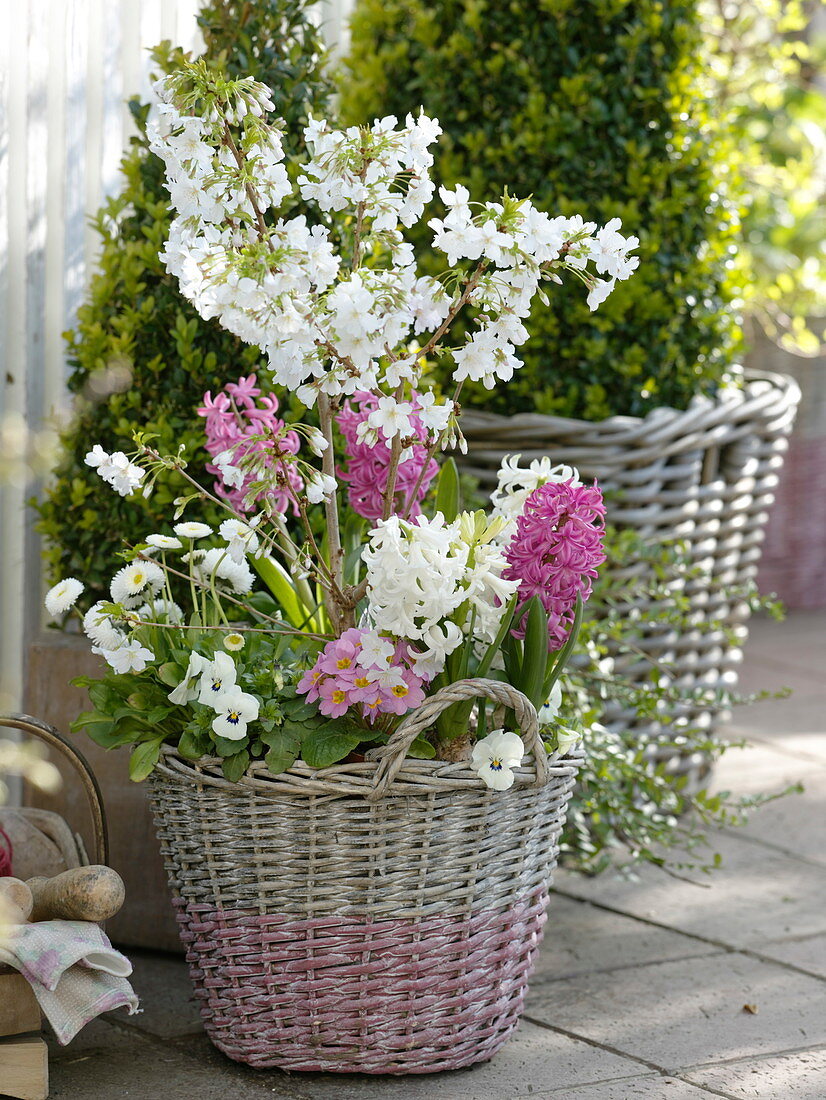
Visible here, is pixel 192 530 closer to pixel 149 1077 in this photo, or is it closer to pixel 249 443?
pixel 249 443

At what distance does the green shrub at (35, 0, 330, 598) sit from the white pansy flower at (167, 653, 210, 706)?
543mm

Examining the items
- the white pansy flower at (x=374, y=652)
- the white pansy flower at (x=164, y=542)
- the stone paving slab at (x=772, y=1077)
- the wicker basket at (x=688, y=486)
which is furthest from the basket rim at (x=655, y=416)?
the stone paving slab at (x=772, y=1077)

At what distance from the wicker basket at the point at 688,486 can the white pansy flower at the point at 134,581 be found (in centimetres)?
106

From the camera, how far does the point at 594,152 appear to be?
3.08 metres

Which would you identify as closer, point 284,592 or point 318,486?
point 318,486

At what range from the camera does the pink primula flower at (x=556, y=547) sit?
6.69 feet

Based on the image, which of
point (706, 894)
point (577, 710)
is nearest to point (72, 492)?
point (577, 710)

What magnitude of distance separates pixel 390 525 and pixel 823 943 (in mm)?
1475

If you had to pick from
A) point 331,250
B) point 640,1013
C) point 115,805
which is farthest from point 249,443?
point 640,1013

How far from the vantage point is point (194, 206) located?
6.17 feet

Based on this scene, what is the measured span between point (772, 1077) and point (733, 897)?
0.84m

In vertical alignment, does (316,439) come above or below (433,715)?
above

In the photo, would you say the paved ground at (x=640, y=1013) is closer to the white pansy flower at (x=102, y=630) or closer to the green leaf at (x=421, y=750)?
the green leaf at (x=421, y=750)

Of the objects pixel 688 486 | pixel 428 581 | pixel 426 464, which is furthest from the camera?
pixel 688 486
